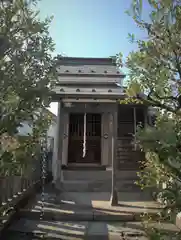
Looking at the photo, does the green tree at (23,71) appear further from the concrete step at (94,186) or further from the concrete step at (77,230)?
the concrete step at (94,186)

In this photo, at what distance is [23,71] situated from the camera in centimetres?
272

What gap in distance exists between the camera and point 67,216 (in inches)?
196

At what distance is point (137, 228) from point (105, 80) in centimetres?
622

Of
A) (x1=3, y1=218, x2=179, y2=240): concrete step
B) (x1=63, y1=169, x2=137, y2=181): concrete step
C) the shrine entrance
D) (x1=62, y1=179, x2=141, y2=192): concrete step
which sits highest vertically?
the shrine entrance

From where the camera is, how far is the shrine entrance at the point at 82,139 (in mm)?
9125

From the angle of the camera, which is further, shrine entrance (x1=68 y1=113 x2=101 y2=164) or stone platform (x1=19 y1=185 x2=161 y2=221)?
shrine entrance (x1=68 y1=113 x2=101 y2=164)

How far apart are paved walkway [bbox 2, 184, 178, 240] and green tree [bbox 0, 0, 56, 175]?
2.37 meters

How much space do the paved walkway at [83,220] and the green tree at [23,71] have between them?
237cm

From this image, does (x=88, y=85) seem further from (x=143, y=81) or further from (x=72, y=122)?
(x=143, y=81)

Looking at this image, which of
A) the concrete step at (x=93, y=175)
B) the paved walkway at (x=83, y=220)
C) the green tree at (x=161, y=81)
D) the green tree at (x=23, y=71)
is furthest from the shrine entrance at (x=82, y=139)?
the green tree at (x=161, y=81)

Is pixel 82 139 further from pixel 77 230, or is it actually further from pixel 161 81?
pixel 161 81

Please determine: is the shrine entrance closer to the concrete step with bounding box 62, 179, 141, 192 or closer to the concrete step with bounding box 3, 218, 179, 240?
the concrete step with bounding box 62, 179, 141, 192

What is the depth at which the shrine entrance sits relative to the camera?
359 inches

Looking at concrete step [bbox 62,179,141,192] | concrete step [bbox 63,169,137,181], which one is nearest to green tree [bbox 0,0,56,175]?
concrete step [bbox 62,179,141,192]
